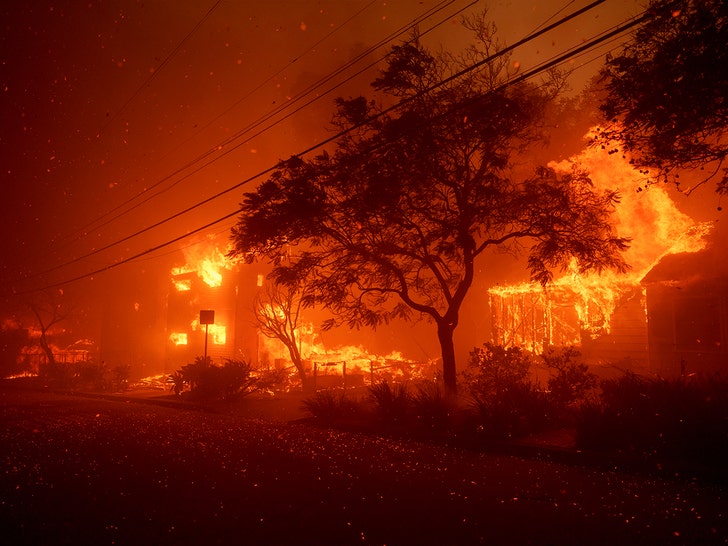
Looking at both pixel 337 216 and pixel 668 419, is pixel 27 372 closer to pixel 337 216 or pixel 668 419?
pixel 337 216

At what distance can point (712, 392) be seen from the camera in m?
8.84

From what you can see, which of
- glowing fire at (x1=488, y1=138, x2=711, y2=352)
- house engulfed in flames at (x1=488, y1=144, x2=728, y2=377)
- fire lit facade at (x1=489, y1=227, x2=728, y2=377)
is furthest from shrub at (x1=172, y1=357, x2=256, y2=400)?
glowing fire at (x1=488, y1=138, x2=711, y2=352)

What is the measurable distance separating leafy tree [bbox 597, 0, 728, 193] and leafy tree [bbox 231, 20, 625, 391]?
3032mm

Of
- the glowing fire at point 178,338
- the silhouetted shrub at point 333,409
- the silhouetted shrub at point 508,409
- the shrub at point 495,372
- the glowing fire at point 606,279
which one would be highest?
the glowing fire at point 606,279

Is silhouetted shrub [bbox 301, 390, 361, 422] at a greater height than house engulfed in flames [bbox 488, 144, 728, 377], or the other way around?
house engulfed in flames [bbox 488, 144, 728, 377]

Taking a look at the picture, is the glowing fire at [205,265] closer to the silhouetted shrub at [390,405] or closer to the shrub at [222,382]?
the shrub at [222,382]

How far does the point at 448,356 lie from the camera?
1395 cm

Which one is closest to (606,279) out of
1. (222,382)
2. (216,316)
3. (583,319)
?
(583,319)

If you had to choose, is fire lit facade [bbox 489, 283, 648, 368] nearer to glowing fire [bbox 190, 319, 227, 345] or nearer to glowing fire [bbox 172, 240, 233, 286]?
glowing fire [bbox 190, 319, 227, 345]

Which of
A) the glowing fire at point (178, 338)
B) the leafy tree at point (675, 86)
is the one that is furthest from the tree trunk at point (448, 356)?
the glowing fire at point (178, 338)

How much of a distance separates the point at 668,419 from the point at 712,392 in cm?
117

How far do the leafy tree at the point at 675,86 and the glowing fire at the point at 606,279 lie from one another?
11.1 m

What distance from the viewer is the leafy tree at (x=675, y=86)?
27.9 ft

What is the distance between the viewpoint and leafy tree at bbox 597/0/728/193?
8.50 m
